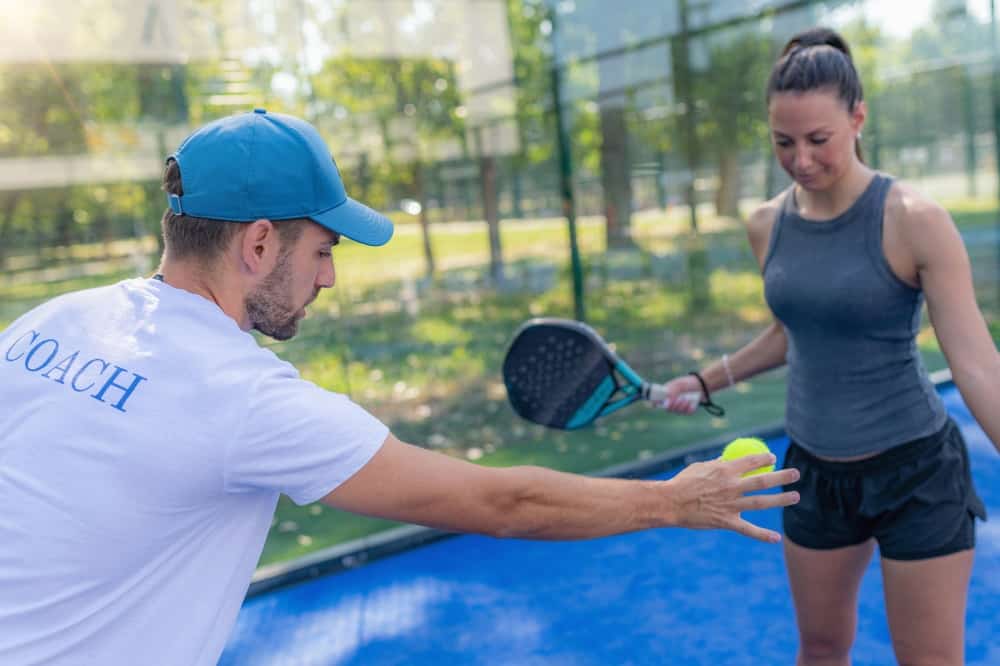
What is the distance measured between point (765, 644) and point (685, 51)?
15.1ft

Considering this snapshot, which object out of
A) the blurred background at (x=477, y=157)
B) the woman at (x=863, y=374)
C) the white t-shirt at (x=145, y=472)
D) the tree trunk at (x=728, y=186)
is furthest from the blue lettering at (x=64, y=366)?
the tree trunk at (x=728, y=186)

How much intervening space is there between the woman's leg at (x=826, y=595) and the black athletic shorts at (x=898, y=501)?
0.11 feet

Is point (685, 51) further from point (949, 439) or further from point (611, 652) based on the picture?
point (949, 439)

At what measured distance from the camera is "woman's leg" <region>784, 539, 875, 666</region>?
2232mm

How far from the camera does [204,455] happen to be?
4.44ft

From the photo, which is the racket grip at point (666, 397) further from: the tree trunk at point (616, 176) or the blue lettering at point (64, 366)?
the tree trunk at point (616, 176)

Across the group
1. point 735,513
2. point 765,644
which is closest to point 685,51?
point 765,644

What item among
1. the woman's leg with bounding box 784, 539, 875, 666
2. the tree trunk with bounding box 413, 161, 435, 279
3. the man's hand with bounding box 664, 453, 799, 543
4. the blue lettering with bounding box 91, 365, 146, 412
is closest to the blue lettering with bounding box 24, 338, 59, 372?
the blue lettering with bounding box 91, 365, 146, 412

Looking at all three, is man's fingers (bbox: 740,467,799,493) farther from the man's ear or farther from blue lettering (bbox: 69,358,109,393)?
blue lettering (bbox: 69,358,109,393)

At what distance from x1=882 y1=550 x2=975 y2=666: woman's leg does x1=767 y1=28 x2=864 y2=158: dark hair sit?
101cm

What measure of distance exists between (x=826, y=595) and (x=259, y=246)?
5.02 feet

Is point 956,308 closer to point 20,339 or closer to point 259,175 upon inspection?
point 259,175

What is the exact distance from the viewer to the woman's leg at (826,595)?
87.9 inches

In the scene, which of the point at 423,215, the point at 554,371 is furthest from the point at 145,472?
the point at 423,215
